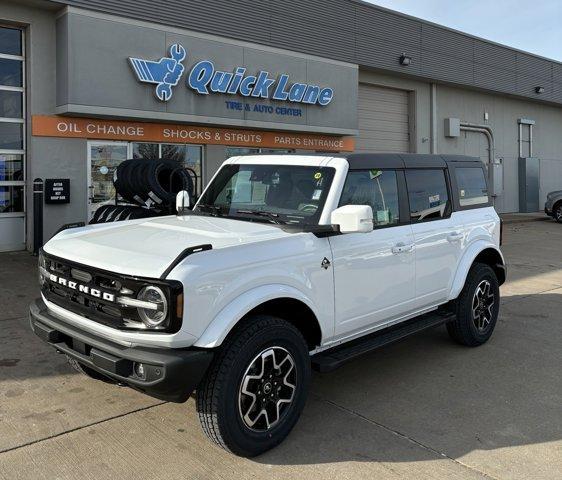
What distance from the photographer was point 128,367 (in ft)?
9.71

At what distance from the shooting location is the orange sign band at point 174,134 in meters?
11.2

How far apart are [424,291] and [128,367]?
266 centimetres

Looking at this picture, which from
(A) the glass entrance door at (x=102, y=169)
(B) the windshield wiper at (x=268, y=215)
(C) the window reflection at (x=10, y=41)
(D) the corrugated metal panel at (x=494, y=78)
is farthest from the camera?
(D) the corrugated metal panel at (x=494, y=78)

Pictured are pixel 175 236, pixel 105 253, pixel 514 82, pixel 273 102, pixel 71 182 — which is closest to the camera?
pixel 105 253

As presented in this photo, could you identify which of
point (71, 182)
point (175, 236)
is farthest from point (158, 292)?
point (71, 182)

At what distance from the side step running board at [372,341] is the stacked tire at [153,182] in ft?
15.4

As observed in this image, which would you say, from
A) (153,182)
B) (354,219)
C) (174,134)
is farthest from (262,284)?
(174,134)

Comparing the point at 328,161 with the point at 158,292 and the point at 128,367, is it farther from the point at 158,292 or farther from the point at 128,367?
the point at 128,367

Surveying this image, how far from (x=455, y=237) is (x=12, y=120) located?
965 cm

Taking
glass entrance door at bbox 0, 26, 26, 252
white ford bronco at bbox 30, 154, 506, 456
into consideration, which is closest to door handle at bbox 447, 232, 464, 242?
white ford bronco at bbox 30, 154, 506, 456

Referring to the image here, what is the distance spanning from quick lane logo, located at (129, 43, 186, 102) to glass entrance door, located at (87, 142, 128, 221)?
150cm

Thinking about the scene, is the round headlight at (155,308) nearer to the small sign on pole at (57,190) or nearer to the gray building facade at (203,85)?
the gray building facade at (203,85)

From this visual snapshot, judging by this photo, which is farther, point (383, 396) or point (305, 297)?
point (383, 396)

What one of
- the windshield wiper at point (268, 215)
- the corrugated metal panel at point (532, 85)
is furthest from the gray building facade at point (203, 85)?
the windshield wiper at point (268, 215)
